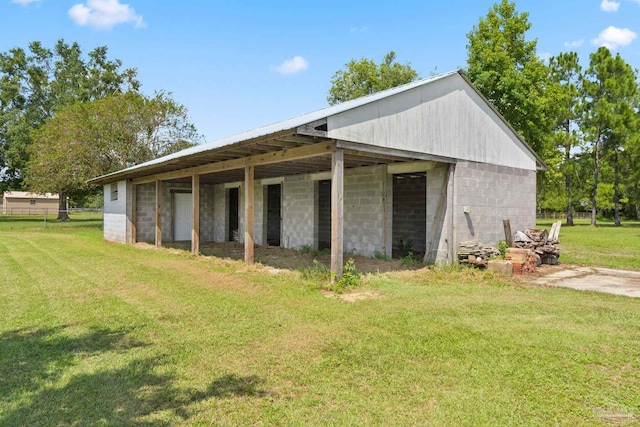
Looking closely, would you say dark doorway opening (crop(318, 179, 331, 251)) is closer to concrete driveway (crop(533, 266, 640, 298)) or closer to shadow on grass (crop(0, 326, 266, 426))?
concrete driveway (crop(533, 266, 640, 298))

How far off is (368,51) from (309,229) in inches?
964

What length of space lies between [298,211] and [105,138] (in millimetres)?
13931

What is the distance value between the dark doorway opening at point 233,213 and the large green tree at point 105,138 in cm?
799

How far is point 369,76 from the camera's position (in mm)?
32500

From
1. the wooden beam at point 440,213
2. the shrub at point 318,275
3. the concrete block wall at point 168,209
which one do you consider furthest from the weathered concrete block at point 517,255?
the concrete block wall at point 168,209

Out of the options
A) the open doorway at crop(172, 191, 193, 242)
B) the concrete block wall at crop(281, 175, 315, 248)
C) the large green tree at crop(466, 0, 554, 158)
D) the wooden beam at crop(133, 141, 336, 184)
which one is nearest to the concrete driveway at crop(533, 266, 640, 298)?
the wooden beam at crop(133, 141, 336, 184)

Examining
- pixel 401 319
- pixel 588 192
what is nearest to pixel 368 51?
pixel 588 192

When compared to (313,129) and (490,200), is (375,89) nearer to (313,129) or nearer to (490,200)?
(490,200)

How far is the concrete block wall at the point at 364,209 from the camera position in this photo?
403 inches

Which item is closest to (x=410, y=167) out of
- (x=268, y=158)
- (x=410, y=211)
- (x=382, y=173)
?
(x=382, y=173)

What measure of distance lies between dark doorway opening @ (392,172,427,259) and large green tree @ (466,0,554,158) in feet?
26.2

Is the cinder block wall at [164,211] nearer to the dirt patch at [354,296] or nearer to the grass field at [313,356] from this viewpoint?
the grass field at [313,356]

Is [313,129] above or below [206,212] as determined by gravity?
above

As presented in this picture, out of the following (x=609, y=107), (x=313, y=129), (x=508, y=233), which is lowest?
(x=508, y=233)
